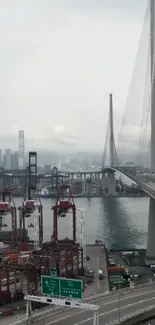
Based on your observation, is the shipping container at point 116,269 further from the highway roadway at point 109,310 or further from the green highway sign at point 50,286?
the green highway sign at point 50,286

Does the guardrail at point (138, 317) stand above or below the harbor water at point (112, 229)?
below

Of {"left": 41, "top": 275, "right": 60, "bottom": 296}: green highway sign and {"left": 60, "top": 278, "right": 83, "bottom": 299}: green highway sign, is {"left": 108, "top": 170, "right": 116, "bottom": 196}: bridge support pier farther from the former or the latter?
{"left": 60, "top": 278, "right": 83, "bottom": 299}: green highway sign

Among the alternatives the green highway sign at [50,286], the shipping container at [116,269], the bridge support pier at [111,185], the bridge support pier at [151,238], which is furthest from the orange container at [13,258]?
the bridge support pier at [111,185]

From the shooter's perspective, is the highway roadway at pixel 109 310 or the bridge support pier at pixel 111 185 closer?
the highway roadway at pixel 109 310

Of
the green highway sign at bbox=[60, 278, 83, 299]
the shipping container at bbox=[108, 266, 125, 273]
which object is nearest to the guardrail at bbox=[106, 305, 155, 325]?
the green highway sign at bbox=[60, 278, 83, 299]

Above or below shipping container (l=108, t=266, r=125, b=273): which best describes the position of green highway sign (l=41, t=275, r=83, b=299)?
above

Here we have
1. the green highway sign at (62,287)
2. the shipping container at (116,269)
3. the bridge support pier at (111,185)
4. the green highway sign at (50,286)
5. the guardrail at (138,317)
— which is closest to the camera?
the green highway sign at (62,287)

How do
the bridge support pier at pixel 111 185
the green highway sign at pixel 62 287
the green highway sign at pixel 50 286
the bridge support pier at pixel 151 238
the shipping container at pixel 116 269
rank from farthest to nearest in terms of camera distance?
the bridge support pier at pixel 111 185 → the bridge support pier at pixel 151 238 → the shipping container at pixel 116 269 → the green highway sign at pixel 50 286 → the green highway sign at pixel 62 287
